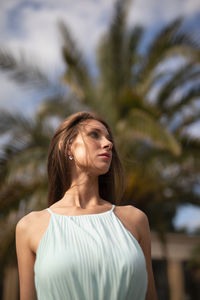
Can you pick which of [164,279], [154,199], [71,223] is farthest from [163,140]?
[164,279]

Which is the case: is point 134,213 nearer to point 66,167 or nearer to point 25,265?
point 66,167

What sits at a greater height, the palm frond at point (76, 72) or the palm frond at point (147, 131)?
the palm frond at point (76, 72)

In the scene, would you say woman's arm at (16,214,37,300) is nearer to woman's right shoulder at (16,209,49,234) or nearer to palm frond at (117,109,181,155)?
woman's right shoulder at (16,209,49,234)

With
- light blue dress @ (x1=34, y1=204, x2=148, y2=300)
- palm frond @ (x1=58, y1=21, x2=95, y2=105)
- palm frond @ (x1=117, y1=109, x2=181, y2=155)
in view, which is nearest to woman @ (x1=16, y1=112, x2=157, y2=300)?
light blue dress @ (x1=34, y1=204, x2=148, y2=300)

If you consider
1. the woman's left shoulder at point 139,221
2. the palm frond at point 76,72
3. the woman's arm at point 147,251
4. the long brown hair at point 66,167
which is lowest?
the woman's arm at point 147,251

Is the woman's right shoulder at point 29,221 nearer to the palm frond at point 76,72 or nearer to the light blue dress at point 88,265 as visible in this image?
the light blue dress at point 88,265

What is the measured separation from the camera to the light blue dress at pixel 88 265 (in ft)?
6.75

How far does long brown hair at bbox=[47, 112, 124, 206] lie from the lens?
2592 mm

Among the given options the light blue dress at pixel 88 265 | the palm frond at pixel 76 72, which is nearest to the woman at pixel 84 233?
the light blue dress at pixel 88 265

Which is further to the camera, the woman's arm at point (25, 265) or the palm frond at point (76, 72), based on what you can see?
the palm frond at point (76, 72)

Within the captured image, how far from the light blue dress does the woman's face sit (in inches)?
15.2

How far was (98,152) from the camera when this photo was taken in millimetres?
2492

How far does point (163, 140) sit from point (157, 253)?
44.2 ft

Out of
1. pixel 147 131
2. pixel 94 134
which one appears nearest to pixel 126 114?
pixel 147 131
